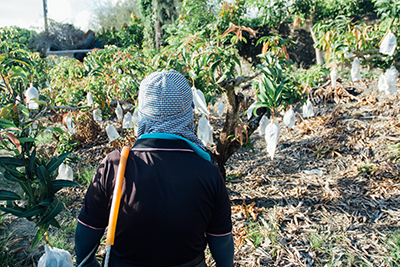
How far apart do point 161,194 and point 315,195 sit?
241 cm

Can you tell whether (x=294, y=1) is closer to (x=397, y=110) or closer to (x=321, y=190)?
(x=397, y=110)

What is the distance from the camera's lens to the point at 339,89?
16.0 ft

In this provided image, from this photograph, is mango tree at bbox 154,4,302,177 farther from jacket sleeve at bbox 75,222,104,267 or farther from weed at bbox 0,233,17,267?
weed at bbox 0,233,17,267

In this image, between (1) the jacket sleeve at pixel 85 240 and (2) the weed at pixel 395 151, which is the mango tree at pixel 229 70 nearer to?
(1) the jacket sleeve at pixel 85 240

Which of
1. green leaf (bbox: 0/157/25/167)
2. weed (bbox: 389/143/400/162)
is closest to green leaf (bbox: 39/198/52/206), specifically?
green leaf (bbox: 0/157/25/167)

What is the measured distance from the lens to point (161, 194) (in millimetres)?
846

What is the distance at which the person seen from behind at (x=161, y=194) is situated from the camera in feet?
2.80

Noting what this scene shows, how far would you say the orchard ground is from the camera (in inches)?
81.9

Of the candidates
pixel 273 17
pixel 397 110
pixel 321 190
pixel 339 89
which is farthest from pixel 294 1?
pixel 321 190

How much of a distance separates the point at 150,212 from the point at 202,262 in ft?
1.12

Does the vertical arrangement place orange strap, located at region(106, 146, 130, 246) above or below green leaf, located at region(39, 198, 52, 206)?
above

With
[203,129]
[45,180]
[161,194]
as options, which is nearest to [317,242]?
[203,129]

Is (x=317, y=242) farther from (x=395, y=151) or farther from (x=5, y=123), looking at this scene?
(x=5, y=123)

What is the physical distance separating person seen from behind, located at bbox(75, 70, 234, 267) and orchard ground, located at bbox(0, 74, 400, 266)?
1.27 meters
